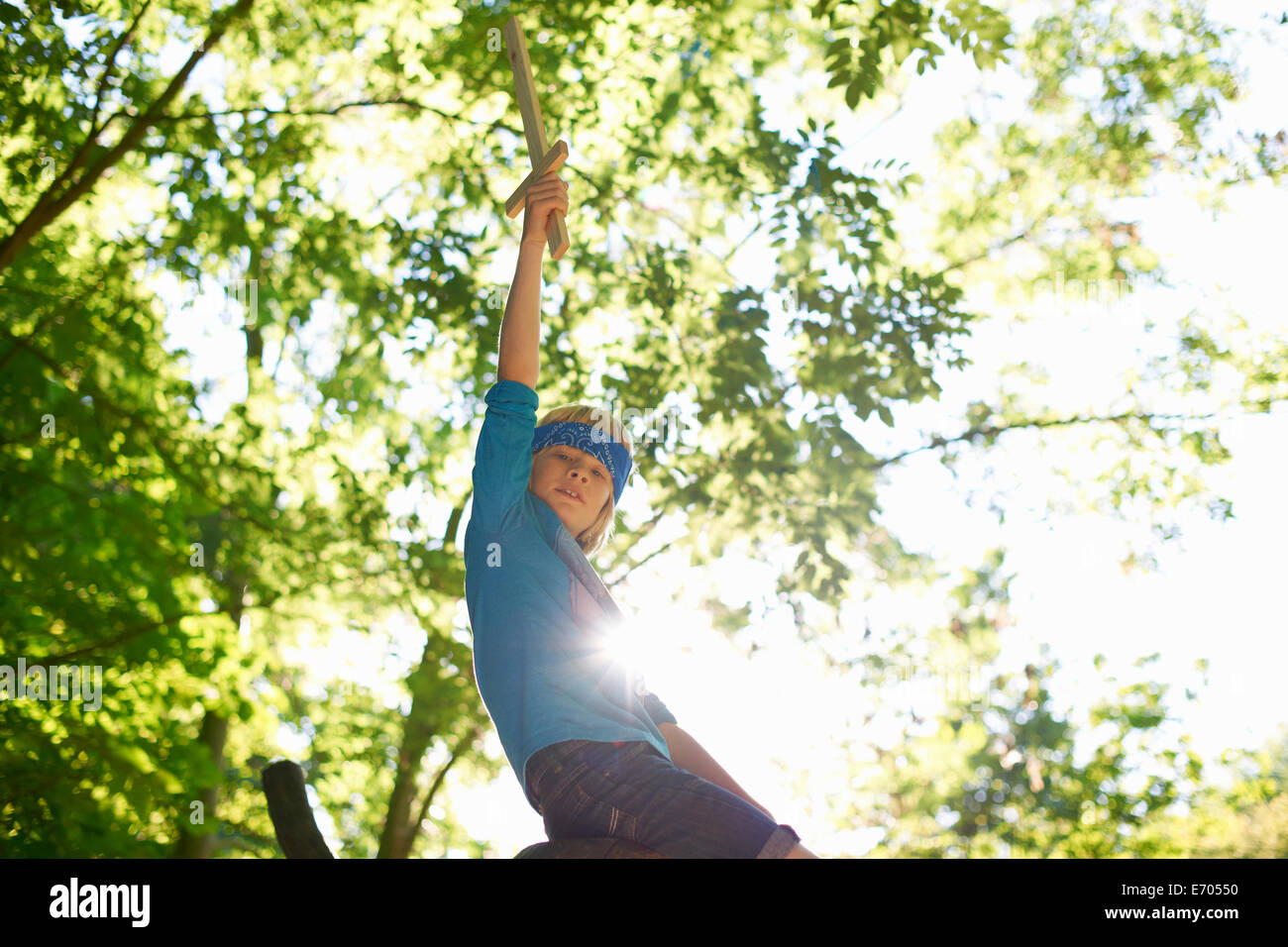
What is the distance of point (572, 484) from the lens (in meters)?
2.87

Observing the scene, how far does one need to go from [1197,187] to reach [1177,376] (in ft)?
8.97

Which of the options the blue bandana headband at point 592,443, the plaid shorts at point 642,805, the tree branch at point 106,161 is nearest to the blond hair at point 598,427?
the blue bandana headband at point 592,443

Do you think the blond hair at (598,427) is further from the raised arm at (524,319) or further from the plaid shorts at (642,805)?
the plaid shorts at (642,805)

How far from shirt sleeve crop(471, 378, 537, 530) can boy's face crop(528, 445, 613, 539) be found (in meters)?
0.28

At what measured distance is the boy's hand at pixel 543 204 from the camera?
2.88 metres

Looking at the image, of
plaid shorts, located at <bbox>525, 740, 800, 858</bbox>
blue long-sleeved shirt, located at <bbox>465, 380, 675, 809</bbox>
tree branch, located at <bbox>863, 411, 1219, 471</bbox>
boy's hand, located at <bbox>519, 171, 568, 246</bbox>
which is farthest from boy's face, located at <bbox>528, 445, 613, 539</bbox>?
tree branch, located at <bbox>863, 411, 1219, 471</bbox>

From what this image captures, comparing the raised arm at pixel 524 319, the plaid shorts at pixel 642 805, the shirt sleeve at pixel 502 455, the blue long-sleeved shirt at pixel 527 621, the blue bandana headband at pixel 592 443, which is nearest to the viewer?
the plaid shorts at pixel 642 805

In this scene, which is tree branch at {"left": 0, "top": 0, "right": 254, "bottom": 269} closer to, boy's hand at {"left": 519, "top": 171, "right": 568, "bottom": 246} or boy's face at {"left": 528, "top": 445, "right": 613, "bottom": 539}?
boy's hand at {"left": 519, "top": 171, "right": 568, "bottom": 246}

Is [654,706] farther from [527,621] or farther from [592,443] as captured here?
[592,443]

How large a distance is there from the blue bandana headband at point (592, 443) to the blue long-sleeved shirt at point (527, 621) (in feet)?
1.06

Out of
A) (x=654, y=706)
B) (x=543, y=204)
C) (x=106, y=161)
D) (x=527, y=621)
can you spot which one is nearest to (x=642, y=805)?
(x=527, y=621)

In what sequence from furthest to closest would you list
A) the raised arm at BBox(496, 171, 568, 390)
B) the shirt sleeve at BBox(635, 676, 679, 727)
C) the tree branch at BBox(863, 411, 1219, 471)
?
the tree branch at BBox(863, 411, 1219, 471) → the shirt sleeve at BBox(635, 676, 679, 727) → the raised arm at BBox(496, 171, 568, 390)

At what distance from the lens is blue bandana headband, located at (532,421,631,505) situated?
2961 mm

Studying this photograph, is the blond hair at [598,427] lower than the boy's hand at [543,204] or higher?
lower
